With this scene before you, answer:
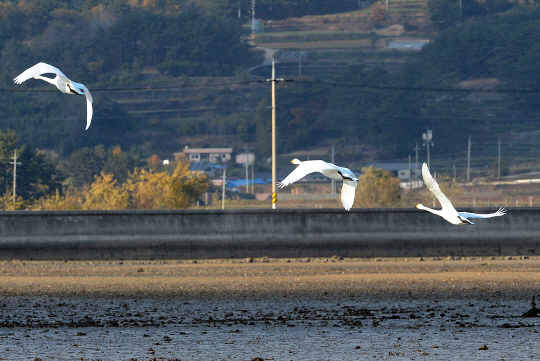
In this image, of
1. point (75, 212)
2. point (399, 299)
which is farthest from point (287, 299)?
point (75, 212)

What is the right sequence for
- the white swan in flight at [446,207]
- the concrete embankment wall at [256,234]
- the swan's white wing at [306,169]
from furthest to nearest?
1. the concrete embankment wall at [256,234]
2. the white swan in flight at [446,207]
3. the swan's white wing at [306,169]

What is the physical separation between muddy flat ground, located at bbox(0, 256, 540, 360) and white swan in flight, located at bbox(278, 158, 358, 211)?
9.37ft

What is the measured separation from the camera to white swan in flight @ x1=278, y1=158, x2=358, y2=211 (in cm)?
1245

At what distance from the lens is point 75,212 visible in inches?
1193

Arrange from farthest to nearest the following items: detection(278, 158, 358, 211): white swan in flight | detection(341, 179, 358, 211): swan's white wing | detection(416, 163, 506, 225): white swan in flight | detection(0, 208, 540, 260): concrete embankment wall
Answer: detection(0, 208, 540, 260): concrete embankment wall
detection(341, 179, 358, 211): swan's white wing
detection(416, 163, 506, 225): white swan in flight
detection(278, 158, 358, 211): white swan in flight

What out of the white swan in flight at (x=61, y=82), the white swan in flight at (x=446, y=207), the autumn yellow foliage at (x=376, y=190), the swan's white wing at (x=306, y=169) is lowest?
the autumn yellow foliage at (x=376, y=190)

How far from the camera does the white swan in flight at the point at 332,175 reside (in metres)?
12.4

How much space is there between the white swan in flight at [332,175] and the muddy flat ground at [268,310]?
2856 millimetres

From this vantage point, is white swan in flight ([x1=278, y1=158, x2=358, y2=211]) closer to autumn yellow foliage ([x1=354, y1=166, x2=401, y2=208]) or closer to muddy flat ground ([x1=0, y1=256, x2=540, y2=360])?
muddy flat ground ([x1=0, y1=256, x2=540, y2=360])

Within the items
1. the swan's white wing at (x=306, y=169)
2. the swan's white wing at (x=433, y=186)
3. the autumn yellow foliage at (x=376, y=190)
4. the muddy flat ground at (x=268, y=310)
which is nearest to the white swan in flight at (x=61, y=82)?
the swan's white wing at (x=306, y=169)

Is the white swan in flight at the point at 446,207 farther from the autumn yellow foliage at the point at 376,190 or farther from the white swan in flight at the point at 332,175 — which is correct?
the autumn yellow foliage at the point at 376,190

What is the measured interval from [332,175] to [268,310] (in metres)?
7.31

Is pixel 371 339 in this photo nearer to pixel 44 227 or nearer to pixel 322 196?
pixel 44 227

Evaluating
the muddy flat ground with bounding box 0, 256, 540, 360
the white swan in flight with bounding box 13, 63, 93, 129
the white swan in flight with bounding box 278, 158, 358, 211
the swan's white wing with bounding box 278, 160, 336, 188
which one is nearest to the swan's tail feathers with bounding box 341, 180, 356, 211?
A: the white swan in flight with bounding box 278, 158, 358, 211
